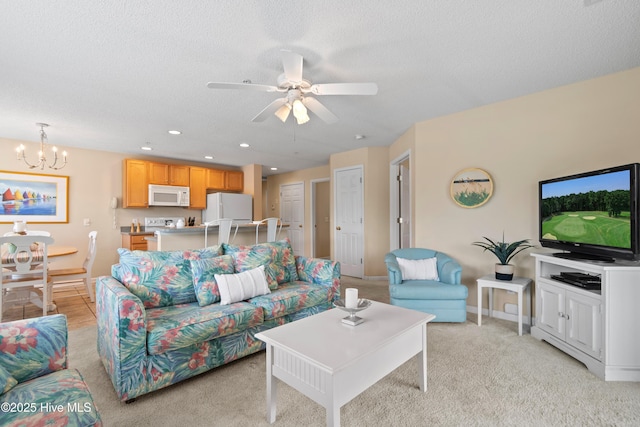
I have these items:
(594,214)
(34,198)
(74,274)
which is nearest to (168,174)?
(34,198)

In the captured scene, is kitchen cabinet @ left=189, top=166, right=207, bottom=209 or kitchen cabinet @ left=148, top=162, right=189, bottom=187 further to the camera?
kitchen cabinet @ left=189, top=166, right=207, bottom=209

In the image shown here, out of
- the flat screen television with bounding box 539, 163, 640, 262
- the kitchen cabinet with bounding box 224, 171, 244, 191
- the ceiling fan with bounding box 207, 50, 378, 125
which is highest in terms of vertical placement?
the ceiling fan with bounding box 207, 50, 378, 125

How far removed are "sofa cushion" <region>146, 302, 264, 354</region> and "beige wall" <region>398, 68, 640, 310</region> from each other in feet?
8.16

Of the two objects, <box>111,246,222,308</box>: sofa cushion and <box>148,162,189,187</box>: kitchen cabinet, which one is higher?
<box>148,162,189,187</box>: kitchen cabinet

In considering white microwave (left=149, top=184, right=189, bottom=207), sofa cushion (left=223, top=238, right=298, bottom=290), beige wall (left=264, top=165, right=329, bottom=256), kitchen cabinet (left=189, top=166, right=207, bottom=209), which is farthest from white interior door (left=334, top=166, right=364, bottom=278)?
white microwave (left=149, top=184, right=189, bottom=207)

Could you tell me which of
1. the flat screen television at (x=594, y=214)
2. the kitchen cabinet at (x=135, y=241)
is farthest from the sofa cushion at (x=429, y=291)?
the kitchen cabinet at (x=135, y=241)

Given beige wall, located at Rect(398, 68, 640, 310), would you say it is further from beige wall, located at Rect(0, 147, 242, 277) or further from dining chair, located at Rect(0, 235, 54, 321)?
beige wall, located at Rect(0, 147, 242, 277)

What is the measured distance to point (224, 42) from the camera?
6.63ft

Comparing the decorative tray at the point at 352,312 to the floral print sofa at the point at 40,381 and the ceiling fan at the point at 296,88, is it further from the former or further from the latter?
the ceiling fan at the point at 296,88

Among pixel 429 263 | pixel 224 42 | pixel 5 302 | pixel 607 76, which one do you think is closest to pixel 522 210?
pixel 429 263

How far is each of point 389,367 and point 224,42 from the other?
2295 millimetres

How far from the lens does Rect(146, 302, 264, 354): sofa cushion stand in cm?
187

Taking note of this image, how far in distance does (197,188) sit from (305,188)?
2.50 m

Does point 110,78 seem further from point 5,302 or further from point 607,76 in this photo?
point 607,76
